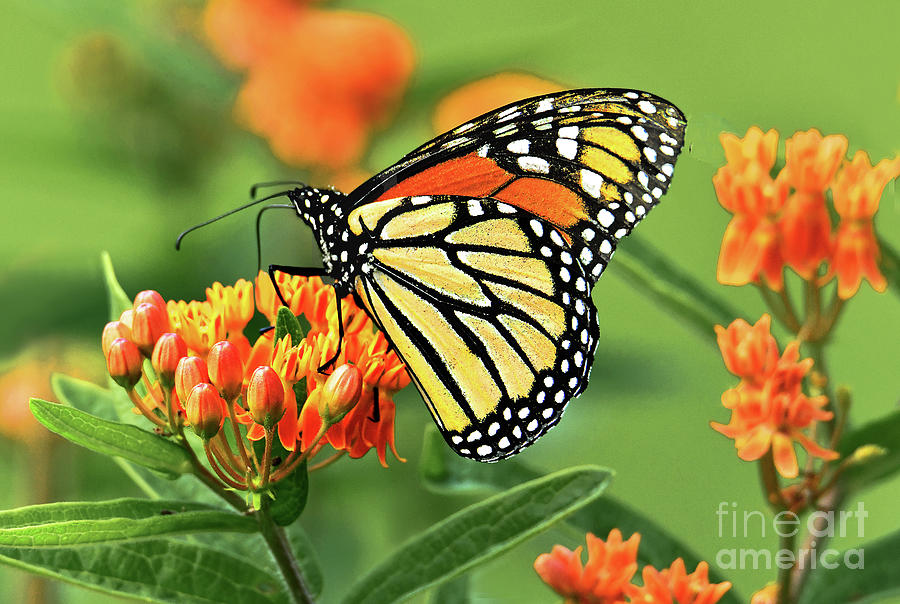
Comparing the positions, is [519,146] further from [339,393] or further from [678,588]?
[678,588]

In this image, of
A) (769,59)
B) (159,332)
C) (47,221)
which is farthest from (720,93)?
(159,332)

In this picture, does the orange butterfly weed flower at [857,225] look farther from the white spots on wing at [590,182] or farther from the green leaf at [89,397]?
the green leaf at [89,397]

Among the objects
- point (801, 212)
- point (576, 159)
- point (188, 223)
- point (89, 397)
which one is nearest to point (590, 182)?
point (576, 159)

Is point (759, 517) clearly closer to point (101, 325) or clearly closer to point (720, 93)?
point (101, 325)

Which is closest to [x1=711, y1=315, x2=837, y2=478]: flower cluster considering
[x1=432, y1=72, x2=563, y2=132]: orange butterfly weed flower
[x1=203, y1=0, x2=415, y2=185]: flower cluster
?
[x1=432, y1=72, x2=563, y2=132]: orange butterfly weed flower

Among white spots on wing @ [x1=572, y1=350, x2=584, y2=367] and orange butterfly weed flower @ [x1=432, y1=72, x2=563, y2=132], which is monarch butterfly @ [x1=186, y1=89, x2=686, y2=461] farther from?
orange butterfly weed flower @ [x1=432, y1=72, x2=563, y2=132]
